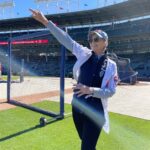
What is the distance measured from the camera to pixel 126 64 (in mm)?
22781

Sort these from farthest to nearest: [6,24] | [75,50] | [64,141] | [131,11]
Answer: [6,24] < [131,11] < [64,141] < [75,50]

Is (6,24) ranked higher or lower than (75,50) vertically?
higher

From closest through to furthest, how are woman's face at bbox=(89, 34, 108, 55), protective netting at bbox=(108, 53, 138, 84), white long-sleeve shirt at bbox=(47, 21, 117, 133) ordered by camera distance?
white long-sleeve shirt at bbox=(47, 21, 117, 133)
woman's face at bbox=(89, 34, 108, 55)
protective netting at bbox=(108, 53, 138, 84)

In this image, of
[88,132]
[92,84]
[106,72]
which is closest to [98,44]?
[106,72]

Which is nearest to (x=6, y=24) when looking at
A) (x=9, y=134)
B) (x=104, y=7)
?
(x=104, y=7)

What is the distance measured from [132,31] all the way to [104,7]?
8355 mm

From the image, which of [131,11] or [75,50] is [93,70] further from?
[131,11]

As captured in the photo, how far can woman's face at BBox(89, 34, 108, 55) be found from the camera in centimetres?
368

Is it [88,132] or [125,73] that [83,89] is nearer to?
[88,132]

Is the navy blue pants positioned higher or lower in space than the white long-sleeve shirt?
lower

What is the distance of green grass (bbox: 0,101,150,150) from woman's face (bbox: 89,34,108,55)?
282 cm

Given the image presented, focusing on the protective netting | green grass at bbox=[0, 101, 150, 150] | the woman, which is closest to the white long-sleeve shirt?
the woman

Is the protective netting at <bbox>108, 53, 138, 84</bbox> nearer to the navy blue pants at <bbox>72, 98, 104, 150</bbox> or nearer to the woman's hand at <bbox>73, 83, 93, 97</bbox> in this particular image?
the navy blue pants at <bbox>72, 98, 104, 150</bbox>

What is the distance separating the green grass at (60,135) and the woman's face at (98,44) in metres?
2.82
